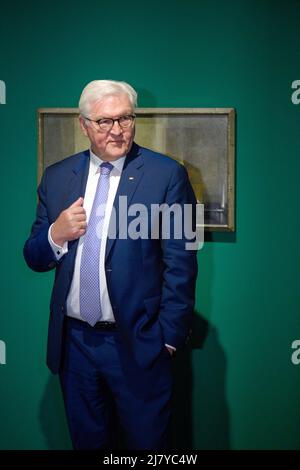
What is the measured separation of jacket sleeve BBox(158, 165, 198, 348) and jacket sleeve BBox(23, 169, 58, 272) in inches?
16.0

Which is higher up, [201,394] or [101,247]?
[101,247]

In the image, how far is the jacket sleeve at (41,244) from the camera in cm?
163

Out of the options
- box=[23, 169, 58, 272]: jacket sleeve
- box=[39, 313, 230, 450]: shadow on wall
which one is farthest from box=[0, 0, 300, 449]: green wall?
box=[23, 169, 58, 272]: jacket sleeve

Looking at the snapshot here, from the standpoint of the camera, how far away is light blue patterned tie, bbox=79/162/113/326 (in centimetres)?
160

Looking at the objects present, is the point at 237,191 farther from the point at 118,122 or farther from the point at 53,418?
the point at 53,418

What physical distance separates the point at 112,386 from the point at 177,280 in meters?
0.46

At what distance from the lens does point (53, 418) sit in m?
2.18

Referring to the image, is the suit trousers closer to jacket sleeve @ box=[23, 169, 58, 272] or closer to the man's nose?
jacket sleeve @ box=[23, 169, 58, 272]

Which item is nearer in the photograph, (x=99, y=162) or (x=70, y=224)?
(x=70, y=224)

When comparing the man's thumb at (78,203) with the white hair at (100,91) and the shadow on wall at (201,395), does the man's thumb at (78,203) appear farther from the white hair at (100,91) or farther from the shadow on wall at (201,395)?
the shadow on wall at (201,395)

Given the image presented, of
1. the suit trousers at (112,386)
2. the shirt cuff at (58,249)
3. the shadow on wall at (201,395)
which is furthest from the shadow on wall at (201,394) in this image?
the shirt cuff at (58,249)

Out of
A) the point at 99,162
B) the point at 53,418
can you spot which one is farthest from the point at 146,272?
the point at 53,418
